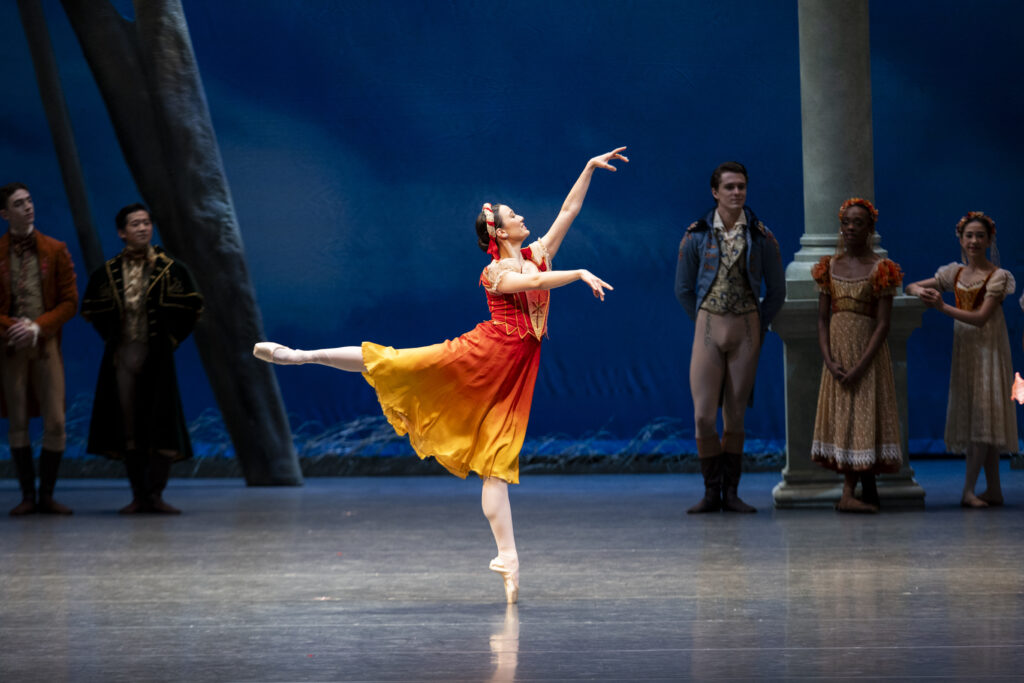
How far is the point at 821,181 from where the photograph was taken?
698 cm

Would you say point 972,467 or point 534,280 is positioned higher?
point 534,280

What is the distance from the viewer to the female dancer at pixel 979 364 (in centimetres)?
665

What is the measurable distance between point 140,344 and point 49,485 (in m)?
0.87

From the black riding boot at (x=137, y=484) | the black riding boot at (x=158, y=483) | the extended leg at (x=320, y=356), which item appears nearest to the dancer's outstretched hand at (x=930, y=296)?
the extended leg at (x=320, y=356)

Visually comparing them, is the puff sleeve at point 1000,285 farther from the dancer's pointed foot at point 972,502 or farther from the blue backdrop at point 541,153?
the blue backdrop at point 541,153

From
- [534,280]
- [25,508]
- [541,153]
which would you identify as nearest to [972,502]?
[534,280]

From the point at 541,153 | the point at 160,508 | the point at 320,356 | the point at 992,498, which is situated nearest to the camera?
the point at 320,356

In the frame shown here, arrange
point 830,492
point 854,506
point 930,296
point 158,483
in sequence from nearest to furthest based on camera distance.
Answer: point 930,296
point 854,506
point 830,492
point 158,483

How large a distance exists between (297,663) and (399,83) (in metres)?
6.43

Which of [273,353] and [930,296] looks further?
[930,296]

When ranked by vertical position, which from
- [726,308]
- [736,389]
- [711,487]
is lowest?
[711,487]

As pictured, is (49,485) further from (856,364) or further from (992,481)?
(992,481)

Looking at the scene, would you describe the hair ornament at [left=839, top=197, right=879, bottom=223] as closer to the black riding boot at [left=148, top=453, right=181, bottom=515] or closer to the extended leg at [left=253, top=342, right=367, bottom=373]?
the extended leg at [left=253, top=342, right=367, bottom=373]

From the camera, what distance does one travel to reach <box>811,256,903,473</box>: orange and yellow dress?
649cm
